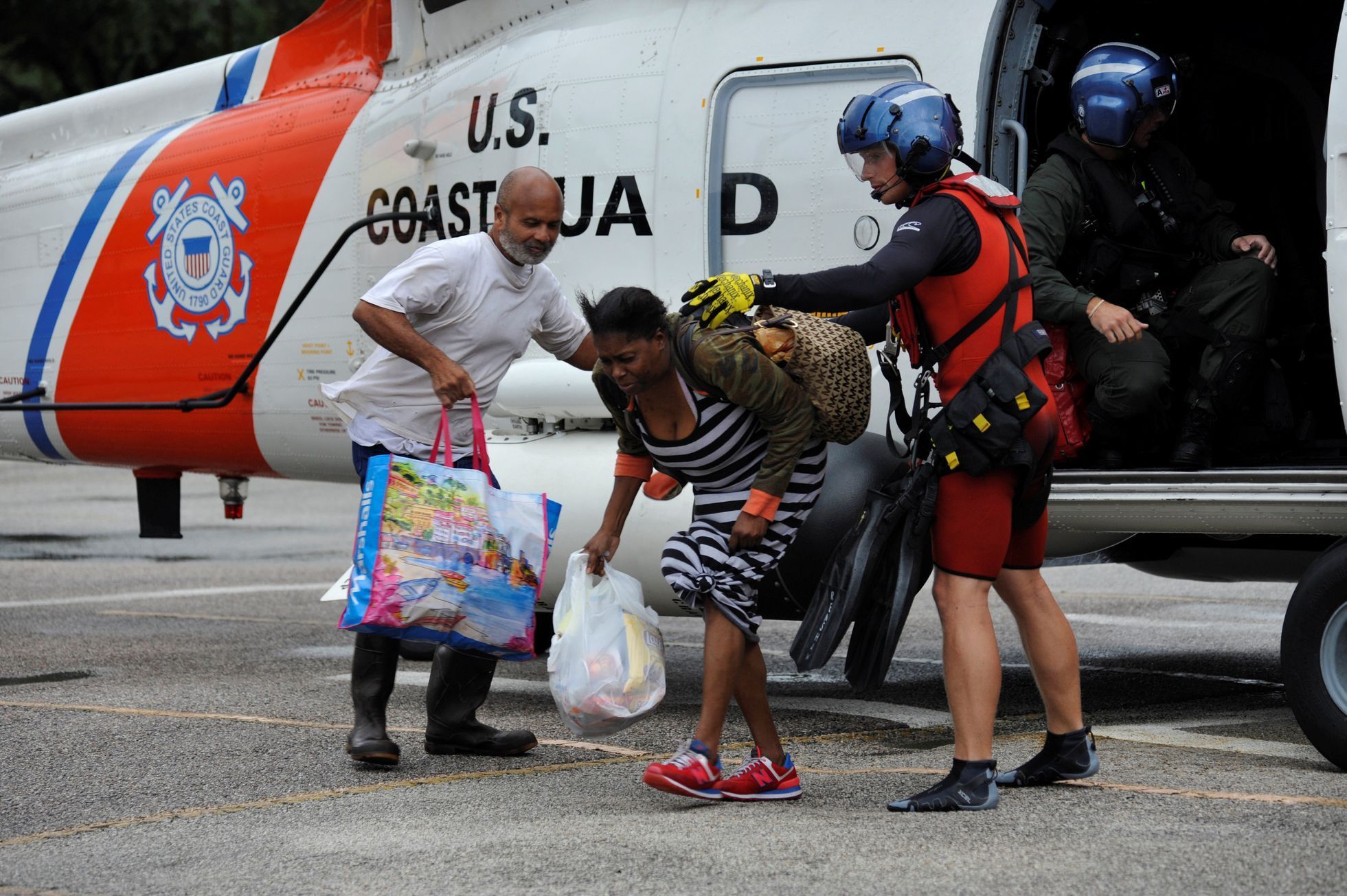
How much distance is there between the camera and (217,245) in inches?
319

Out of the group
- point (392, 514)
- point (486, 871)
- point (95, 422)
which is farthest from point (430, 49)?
point (486, 871)

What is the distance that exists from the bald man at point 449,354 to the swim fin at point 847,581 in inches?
47.2

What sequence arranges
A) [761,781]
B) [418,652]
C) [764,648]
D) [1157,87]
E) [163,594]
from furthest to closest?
[163,594] → [764,648] → [418,652] → [1157,87] → [761,781]

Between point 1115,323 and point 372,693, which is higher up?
point 1115,323

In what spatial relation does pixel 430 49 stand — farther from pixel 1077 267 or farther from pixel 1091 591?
pixel 1091 591

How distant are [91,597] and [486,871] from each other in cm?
750

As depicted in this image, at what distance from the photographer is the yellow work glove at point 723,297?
Answer: 425 cm

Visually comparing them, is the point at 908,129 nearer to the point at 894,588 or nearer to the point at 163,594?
the point at 894,588

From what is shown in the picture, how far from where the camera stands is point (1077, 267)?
19.4 ft

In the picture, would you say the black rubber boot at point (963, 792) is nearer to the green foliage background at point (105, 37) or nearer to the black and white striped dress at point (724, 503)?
the black and white striped dress at point (724, 503)

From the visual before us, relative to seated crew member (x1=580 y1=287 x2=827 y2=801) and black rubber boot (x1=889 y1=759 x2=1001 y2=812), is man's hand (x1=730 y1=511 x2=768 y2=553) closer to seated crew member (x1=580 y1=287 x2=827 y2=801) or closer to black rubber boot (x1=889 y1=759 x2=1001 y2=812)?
seated crew member (x1=580 y1=287 x2=827 y2=801)

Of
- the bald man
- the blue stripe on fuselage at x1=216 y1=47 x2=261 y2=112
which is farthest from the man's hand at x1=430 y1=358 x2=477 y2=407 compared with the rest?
the blue stripe on fuselage at x1=216 y1=47 x2=261 y2=112

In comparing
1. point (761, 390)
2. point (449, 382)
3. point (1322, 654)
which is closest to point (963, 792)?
point (761, 390)

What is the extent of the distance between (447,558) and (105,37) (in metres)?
24.4
